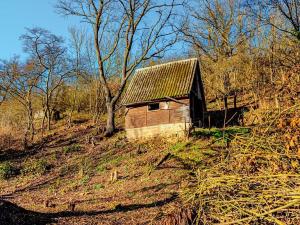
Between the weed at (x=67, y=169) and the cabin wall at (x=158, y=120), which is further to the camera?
the cabin wall at (x=158, y=120)

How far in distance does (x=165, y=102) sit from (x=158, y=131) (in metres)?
2.22

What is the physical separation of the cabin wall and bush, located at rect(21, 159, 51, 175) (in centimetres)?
686

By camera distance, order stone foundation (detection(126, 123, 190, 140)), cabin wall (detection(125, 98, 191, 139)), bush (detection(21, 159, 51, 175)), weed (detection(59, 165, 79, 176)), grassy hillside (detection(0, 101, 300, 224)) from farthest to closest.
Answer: cabin wall (detection(125, 98, 191, 139)) < stone foundation (detection(126, 123, 190, 140)) < bush (detection(21, 159, 51, 175)) < weed (detection(59, 165, 79, 176)) < grassy hillside (detection(0, 101, 300, 224))

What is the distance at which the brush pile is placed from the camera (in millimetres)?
2182

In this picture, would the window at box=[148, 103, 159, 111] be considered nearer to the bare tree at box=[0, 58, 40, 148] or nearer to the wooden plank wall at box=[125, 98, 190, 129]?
the wooden plank wall at box=[125, 98, 190, 129]

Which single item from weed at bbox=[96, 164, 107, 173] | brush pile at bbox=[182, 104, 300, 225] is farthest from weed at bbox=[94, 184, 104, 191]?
brush pile at bbox=[182, 104, 300, 225]

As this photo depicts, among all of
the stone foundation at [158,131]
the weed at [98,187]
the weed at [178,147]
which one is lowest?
the weed at [98,187]

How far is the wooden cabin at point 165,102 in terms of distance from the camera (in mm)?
23219

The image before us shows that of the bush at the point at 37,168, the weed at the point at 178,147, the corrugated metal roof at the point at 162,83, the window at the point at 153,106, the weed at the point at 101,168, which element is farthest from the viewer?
the window at the point at 153,106

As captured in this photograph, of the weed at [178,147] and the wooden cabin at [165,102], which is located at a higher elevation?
the wooden cabin at [165,102]

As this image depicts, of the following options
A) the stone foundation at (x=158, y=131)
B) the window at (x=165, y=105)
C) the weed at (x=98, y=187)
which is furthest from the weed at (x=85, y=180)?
the window at (x=165, y=105)

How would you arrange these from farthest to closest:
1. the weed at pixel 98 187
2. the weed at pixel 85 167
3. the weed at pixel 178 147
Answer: the weed at pixel 178 147 → the weed at pixel 85 167 → the weed at pixel 98 187

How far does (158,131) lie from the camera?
77.9ft

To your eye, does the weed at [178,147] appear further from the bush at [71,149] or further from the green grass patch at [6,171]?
the green grass patch at [6,171]
